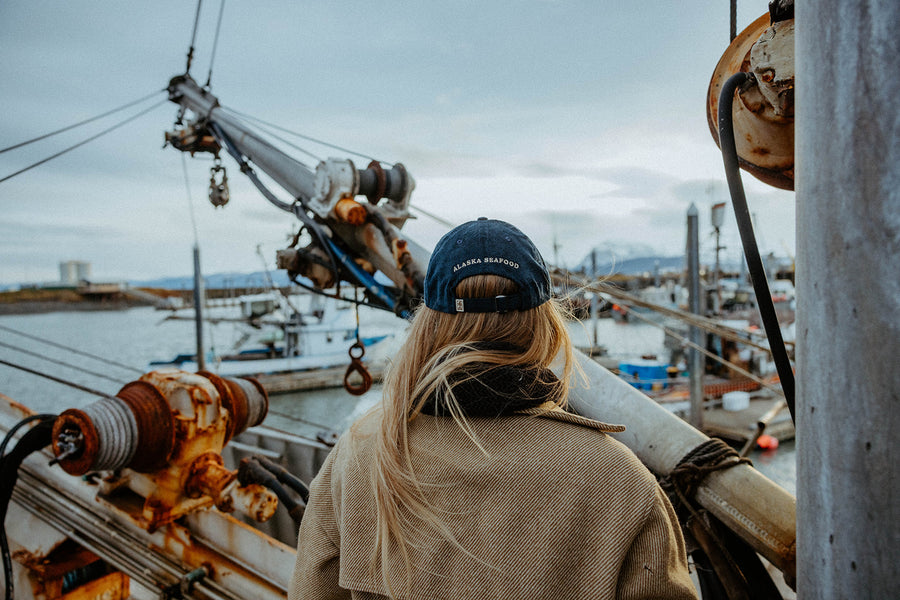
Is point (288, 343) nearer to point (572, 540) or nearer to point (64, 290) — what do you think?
point (572, 540)

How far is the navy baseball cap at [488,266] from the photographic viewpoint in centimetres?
127

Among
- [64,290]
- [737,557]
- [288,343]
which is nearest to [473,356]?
[737,557]

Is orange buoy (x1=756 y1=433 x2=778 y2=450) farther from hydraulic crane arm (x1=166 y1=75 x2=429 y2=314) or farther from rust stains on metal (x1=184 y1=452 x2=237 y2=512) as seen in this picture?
rust stains on metal (x1=184 y1=452 x2=237 y2=512)

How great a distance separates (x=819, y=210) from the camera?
2.73 feet

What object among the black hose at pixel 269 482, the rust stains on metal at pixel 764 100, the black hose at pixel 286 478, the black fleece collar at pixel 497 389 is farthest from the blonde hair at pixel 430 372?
the black hose at pixel 286 478

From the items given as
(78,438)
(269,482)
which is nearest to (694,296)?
(269,482)

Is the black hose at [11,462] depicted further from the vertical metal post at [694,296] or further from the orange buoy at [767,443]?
the orange buoy at [767,443]

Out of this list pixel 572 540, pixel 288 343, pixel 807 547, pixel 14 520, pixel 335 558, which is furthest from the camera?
pixel 288 343

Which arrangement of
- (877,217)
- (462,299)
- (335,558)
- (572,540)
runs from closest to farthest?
1. (877,217)
2. (572,540)
3. (462,299)
4. (335,558)

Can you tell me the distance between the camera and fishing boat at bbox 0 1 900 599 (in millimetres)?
817

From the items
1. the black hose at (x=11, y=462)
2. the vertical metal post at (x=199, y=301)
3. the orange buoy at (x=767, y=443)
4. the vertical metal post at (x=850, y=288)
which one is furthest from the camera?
the vertical metal post at (x=199, y=301)

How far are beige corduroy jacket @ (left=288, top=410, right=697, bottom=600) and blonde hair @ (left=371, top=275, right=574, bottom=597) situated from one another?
0.03m

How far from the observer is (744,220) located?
1.20 meters

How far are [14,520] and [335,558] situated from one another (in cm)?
404
